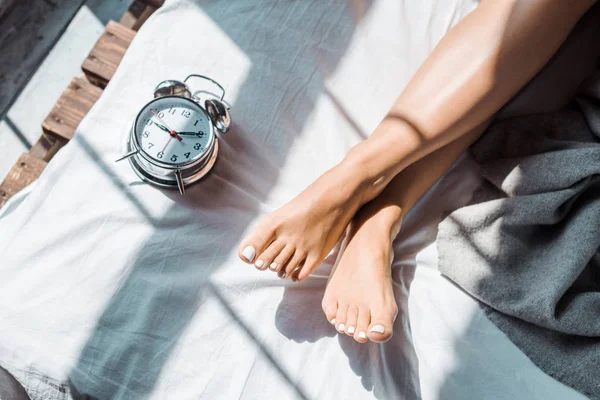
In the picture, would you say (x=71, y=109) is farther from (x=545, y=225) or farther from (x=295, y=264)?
(x=545, y=225)

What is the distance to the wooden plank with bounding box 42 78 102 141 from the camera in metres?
1.07

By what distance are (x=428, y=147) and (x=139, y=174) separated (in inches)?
15.9

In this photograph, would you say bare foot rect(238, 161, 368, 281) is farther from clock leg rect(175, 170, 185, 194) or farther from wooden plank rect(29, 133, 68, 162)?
wooden plank rect(29, 133, 68, 162)

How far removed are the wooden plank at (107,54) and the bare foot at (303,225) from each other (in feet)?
1.73

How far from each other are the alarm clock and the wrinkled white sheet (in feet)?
0.10

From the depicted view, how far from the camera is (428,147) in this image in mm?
815

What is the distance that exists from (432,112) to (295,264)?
0.90ft

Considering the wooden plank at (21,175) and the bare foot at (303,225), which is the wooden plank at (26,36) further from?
the bare foot at (303,225)

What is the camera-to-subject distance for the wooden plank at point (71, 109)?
1072mm

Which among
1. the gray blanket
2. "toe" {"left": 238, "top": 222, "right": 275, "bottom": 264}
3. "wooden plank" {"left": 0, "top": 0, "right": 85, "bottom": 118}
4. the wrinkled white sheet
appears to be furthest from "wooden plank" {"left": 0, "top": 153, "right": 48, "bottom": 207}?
the gray blanket

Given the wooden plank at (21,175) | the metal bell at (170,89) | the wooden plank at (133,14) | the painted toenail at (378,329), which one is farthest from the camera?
the wooden plank at (133,14)

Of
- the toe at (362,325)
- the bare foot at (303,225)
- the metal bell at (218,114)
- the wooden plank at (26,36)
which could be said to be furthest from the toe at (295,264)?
the wooden plank at (26,36)

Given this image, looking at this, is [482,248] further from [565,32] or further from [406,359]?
[565,32]

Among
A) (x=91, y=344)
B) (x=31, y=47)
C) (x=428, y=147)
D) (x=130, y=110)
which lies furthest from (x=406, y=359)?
(x=31, y=47)
